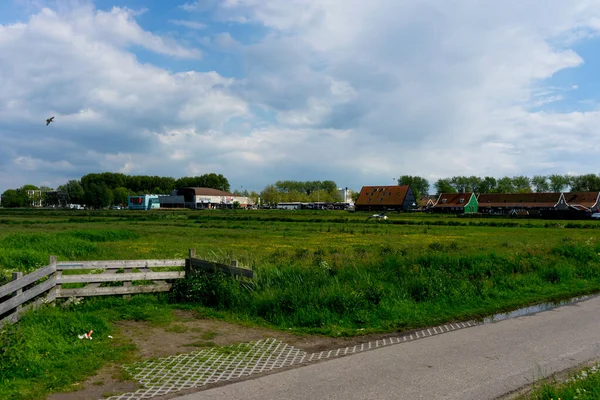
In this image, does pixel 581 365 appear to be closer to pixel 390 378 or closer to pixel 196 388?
pixel 390 378

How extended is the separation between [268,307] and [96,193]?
180481 mm

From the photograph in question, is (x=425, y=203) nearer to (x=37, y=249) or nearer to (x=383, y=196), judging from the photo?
(x=383, y=196)

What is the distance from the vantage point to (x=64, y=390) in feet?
20.9

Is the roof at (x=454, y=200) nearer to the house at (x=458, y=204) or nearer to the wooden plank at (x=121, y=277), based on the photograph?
the house at (x=458, y=204)

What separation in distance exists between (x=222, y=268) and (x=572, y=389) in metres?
9.02

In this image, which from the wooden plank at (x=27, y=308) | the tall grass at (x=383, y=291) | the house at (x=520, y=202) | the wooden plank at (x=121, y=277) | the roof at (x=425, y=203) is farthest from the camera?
the roof at (x=425, y=203)

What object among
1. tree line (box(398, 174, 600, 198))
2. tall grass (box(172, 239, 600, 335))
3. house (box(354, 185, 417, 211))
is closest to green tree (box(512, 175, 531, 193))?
tree line (box(398, 174, 600, 198))

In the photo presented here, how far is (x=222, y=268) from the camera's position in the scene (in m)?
12.8

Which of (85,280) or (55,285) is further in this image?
(85,280)

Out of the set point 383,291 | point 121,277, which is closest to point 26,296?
point 121,277

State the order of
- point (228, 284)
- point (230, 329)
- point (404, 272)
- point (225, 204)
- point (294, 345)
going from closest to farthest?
point (294, 345) < point (230, 329) < point (228, 284) < point (404, 272) < point (225, 204)

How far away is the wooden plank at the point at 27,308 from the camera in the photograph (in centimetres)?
874

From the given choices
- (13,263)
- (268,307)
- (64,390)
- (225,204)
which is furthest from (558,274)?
(225,204)

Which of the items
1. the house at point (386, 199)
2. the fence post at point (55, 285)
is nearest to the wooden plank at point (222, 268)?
the fence post at point (55, 285)
